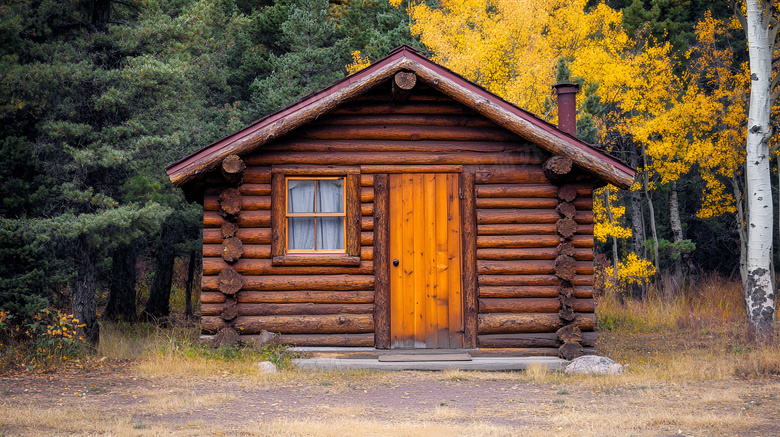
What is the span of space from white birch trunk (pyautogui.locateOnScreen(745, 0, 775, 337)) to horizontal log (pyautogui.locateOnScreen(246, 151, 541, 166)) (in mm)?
5053

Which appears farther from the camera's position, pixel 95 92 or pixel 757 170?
pixel 95 92

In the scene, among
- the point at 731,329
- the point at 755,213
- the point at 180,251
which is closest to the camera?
the point at 755,213

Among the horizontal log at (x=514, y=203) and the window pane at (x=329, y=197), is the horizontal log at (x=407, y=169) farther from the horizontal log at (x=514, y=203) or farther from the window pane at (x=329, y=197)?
the horizontal log at (x=514, y=203)

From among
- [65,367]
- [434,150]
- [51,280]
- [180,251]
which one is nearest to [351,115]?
[434,150]

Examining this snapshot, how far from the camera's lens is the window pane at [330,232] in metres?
10.5

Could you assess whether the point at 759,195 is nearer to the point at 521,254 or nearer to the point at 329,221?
the point at 521,254

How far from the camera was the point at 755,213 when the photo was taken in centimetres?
1252

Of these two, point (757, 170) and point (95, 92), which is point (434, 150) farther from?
point (95, 92)

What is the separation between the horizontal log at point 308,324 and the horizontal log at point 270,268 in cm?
68

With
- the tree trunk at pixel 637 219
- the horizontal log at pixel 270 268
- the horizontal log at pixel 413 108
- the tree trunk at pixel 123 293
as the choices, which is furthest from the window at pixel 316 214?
the tree trunk at pixel 637 219

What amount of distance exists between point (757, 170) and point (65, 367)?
1289cm

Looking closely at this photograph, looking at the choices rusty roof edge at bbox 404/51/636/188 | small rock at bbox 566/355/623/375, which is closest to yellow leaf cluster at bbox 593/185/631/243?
rusty roof edge at bbox 404/51/636/188

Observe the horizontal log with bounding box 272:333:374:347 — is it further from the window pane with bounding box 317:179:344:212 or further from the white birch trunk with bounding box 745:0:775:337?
the white birch trunk with bounding box 745:0:775:337

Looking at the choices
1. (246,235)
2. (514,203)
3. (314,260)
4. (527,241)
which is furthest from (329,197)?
(527,241)
